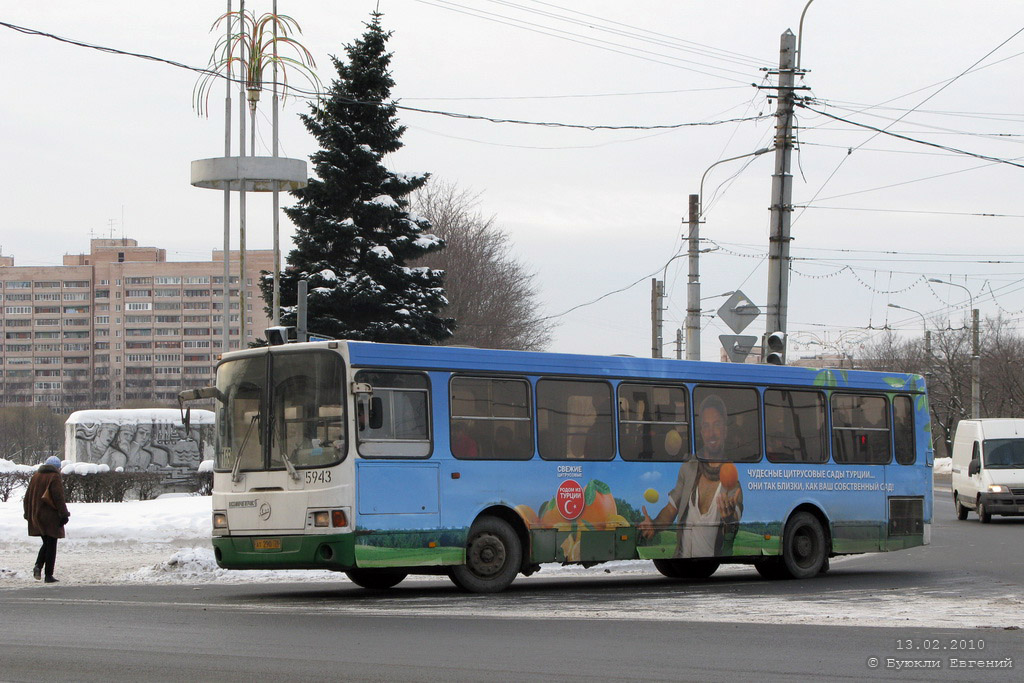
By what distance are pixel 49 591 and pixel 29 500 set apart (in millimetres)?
2068

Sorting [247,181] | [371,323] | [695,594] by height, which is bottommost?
[695,594]

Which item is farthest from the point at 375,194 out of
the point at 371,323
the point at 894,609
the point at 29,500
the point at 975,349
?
the point at 975,349

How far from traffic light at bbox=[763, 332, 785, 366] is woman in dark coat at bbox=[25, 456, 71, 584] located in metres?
11.2

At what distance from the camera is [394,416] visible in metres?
14.1

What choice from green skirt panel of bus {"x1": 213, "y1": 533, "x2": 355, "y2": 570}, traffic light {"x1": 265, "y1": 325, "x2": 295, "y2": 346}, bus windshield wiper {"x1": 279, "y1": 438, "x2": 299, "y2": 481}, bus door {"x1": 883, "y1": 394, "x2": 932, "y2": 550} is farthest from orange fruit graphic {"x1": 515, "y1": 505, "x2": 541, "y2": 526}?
bus door {"x1": 883, "y1": 394, "x2": 932, "y2": 550}

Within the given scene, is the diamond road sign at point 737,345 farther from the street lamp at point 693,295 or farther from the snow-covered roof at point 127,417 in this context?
the snow-covered roof at point 127,417

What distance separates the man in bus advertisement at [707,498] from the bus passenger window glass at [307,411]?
Answer: 452 cm

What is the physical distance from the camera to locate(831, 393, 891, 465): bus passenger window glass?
61.1ft

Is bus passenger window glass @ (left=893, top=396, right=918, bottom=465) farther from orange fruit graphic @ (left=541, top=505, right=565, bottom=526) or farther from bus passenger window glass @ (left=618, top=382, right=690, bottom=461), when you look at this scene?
orange fruit graphic @ (left=541, top=505, right=565, bottom=526)

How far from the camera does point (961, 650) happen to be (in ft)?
33.0

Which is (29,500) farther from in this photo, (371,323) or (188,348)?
(188,348)

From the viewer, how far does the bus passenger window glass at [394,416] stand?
45.1ft

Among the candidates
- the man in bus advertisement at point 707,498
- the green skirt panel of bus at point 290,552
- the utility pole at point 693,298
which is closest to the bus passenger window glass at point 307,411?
the green skirt panel of bus at point 290,552

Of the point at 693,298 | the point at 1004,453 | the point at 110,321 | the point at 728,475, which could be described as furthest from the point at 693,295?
the point at 110,321
